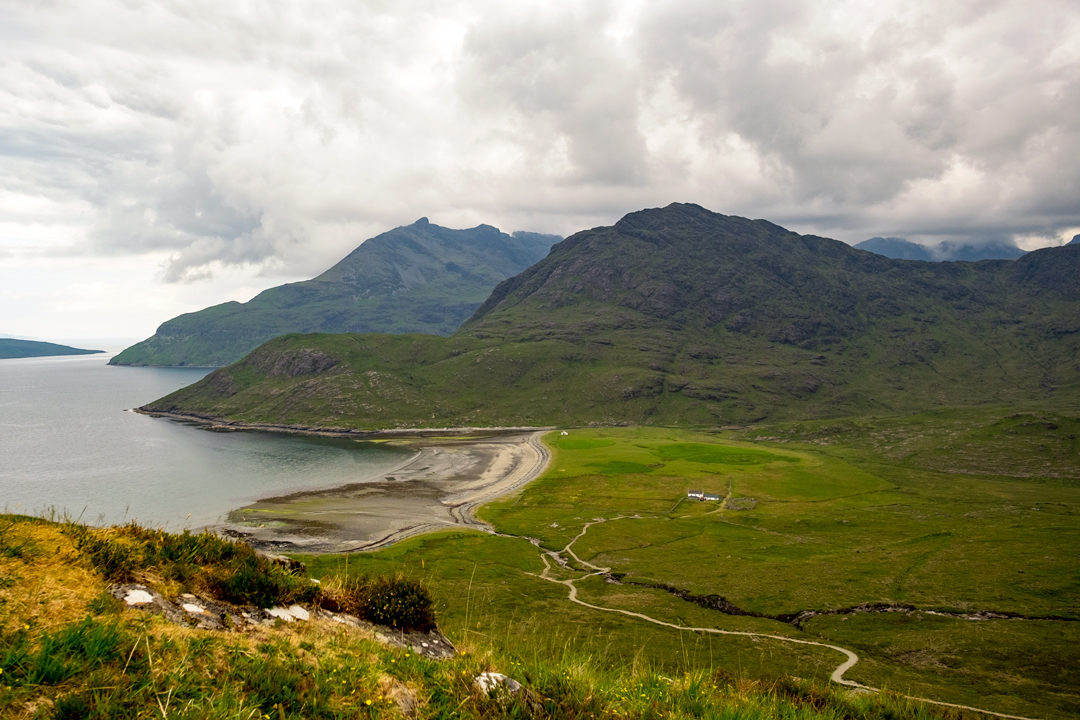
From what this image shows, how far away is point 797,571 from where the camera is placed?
7381 cm

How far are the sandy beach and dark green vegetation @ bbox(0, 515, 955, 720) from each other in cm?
6503

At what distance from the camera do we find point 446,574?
235ft

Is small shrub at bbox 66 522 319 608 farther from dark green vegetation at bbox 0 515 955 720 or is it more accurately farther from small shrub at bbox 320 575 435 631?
small shrub at bbox 320 575 435 631

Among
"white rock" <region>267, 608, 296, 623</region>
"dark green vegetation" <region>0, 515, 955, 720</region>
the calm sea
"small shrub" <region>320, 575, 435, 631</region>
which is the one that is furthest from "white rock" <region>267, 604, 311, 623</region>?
the calm sea

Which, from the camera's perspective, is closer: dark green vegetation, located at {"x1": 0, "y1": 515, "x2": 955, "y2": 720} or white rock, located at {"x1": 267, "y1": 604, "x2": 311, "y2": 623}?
dark green vegetation, located at {"x1": 0, "y1": 515, "x2": 955, "y2": 720}

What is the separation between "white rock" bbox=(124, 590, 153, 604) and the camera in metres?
8.37

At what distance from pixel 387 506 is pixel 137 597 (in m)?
112

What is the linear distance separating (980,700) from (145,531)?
55011mm

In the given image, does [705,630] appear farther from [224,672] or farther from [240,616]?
[224,672]

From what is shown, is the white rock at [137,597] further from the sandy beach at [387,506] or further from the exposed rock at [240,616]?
the sandy beach at [387,506]

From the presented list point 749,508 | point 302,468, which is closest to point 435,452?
point 302,468

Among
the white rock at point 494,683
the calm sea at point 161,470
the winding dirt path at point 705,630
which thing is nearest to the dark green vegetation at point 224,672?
the white rock at point 494,683

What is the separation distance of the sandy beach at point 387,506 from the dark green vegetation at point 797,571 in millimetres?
8768

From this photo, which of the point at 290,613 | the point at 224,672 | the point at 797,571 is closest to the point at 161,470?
the point at 797,571
